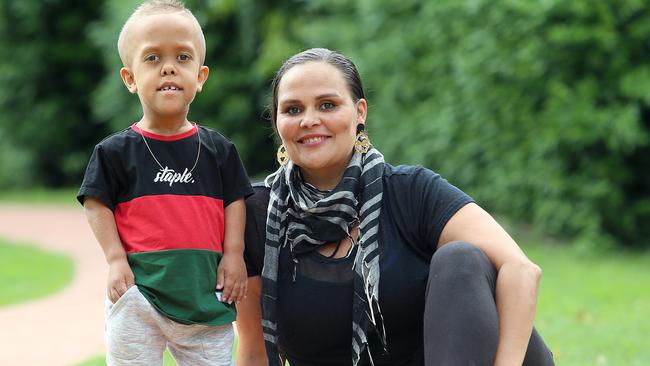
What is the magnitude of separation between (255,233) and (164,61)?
2.21ft

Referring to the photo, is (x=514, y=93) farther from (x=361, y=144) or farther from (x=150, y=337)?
(x=150, y=337)

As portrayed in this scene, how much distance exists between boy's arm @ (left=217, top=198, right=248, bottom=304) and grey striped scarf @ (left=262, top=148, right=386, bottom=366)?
9cm

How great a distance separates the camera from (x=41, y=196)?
17750mm

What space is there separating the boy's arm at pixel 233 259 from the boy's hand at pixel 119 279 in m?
0.29

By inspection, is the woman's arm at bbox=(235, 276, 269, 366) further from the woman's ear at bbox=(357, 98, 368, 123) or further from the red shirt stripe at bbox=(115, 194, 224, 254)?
the woman's ear at bbox=(357, 98, 368, 123)

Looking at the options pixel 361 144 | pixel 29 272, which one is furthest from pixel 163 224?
pixel 29 272

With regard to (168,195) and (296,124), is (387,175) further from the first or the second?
(168,195)

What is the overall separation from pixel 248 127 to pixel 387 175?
12.5m

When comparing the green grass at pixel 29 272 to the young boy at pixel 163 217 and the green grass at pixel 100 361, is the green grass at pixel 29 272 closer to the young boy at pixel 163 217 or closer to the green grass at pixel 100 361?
the green grass at pixel 100 361

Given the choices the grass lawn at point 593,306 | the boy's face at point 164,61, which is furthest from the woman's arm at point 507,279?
the grass lawn at point 593,306

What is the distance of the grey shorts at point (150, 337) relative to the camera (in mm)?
Answer: 3203

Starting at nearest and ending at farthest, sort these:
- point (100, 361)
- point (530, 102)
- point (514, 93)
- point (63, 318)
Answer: point (100, 361) → point (63, 318) → point (530, 102) → point (514, 93)

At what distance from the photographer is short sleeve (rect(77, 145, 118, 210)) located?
319 cm

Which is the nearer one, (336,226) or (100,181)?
(100,181)
